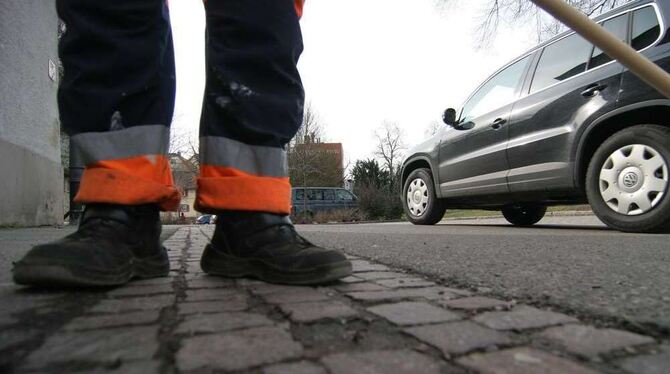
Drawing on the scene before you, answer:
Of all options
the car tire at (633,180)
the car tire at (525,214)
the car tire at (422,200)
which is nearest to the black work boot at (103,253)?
the car tire at (633,180)

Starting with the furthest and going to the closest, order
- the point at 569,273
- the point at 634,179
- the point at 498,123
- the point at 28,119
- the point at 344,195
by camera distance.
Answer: the point at 344,195 < the point at 28,119 < the point at 498,123 < the point at 634,179 < the point at 569,273

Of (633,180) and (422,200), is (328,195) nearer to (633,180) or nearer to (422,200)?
(422,200)

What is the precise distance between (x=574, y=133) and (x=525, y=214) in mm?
2449

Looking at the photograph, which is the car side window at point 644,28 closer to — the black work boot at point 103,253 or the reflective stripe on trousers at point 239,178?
the reflective stripe on trousers at point 239,178

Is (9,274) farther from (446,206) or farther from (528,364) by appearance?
(446,206)

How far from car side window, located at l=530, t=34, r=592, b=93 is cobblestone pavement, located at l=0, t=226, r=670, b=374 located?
349 centimetres

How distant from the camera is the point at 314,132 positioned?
27.5m

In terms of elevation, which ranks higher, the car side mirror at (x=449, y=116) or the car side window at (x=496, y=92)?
the car side window at (x=496, y=92)

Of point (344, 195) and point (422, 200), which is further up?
point (344, 195)

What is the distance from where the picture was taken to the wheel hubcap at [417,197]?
5879 mm

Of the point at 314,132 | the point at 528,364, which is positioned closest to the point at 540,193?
the point at 528,364

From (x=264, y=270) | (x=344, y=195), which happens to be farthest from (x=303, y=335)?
(x=344, y=195)

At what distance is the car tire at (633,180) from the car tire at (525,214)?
2.31m

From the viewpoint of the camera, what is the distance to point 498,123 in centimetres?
459
